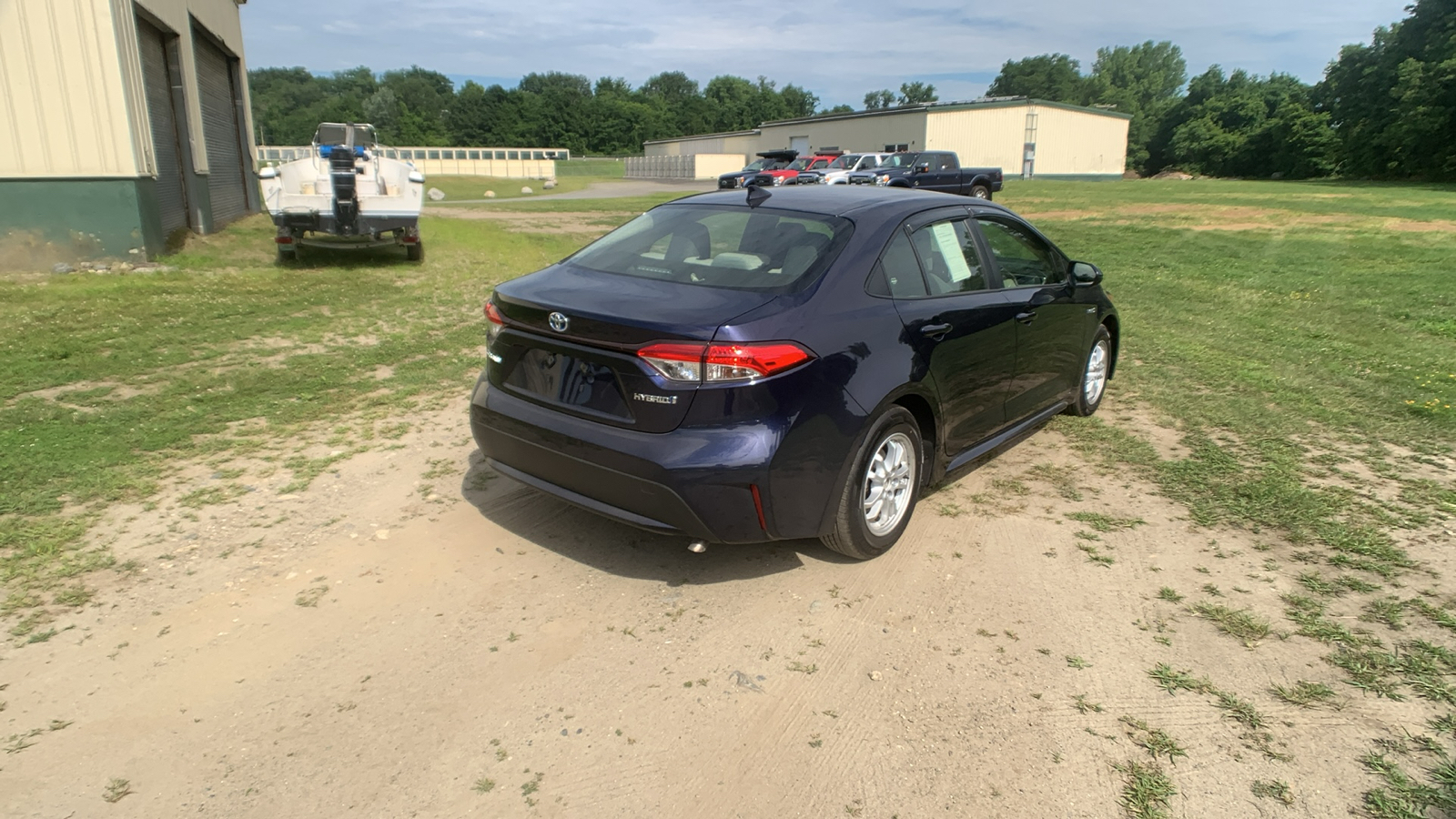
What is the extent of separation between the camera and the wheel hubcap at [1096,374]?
20.0 ft

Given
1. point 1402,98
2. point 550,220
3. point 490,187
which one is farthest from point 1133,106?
point 550,220

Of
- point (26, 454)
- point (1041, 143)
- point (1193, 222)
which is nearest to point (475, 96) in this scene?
point (1041, 143)

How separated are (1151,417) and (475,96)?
129m

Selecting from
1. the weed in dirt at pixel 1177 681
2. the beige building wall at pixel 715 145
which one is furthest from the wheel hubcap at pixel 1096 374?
the beige building wall at pixel 715 145

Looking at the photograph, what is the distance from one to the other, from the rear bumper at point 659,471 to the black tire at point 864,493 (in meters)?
0.42

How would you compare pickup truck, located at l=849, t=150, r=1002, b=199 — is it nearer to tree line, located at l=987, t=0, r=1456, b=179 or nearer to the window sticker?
the window sticker

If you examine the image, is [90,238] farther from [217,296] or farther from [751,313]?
[751,313]

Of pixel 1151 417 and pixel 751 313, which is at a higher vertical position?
pixel 751 313

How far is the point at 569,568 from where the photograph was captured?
3.93 meters

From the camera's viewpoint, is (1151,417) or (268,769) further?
(1151,417)

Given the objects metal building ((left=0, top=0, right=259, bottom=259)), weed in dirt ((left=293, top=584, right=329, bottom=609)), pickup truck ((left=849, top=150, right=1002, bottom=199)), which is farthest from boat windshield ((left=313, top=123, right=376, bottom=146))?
pickup truck ((left=849, top=150, right=1002, bottom=199))

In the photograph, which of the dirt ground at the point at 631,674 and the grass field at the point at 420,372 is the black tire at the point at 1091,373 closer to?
the grass field at the point at 420,372

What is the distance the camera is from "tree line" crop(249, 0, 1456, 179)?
52156 millimetres

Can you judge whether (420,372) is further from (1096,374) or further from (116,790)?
(1096,374)
